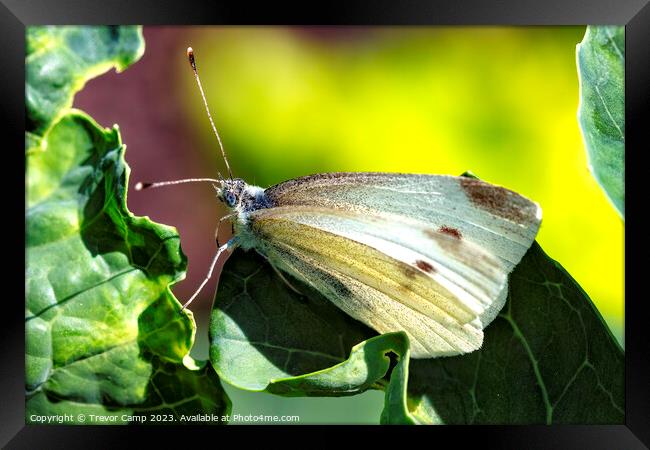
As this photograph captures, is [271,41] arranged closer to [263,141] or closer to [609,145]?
[263,141]

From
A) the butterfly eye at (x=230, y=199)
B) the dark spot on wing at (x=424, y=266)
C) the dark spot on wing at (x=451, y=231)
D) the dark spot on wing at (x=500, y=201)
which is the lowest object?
the dark spot on wing at (x=424, y=266)

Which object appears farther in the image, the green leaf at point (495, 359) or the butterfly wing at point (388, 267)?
the butterfly wing at point (388, 267)

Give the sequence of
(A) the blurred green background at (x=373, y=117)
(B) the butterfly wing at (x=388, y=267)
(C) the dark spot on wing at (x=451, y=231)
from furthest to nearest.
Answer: (A) the blurred green background at (x=373, y=117) < (C) the dark spot on wing at (x=451, y=231) < (B) the butterfly wing at (x=388, y=267)

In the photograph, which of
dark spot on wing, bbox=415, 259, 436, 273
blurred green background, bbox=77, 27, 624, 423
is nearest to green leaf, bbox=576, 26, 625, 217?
dark spot on wing, bbox=415, 259, 436, 273

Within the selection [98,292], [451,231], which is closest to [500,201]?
[451,231]

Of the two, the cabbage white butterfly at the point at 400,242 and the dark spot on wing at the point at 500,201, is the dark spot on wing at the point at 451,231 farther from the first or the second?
the dark spot on wing at the point at 500,201

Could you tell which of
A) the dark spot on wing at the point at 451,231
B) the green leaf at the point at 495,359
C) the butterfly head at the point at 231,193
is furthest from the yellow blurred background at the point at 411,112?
the green leaf at the point at 495,359

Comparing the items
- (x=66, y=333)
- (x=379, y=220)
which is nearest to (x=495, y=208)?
(x=379, y=220)
